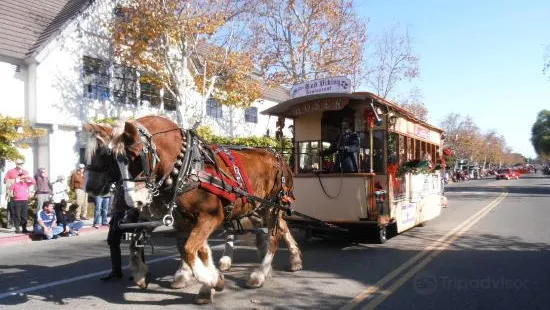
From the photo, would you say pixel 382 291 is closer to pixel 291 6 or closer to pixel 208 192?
pixel 208 192

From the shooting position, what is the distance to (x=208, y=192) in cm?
552

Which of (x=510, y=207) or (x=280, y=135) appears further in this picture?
(x=510, y=207)

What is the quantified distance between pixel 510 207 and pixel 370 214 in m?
12.3

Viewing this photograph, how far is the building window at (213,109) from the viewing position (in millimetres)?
25844

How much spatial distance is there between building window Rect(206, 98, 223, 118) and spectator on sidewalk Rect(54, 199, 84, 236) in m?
13.4

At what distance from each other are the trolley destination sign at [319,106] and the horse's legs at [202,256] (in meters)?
4.42

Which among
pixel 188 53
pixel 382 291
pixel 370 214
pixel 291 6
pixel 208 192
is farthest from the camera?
pixel 291 6

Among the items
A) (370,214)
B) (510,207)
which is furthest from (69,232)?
(510,207)

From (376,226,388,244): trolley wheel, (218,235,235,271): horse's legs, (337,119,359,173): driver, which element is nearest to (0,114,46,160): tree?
(218,235,235,271): horse's legs

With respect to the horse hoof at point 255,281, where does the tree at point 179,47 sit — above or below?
above

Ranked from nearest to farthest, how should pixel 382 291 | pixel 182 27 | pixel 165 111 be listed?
pixel 382 291, pixel 182 27, pixel 165 111

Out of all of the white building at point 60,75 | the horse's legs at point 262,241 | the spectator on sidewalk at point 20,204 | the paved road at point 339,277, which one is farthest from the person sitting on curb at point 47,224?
the horse's legs at point 262,241

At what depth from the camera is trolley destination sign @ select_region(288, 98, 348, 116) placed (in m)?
9.16

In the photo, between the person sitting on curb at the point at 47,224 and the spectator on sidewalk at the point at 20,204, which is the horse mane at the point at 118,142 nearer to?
the person sitting on curb at the point at 47,224
